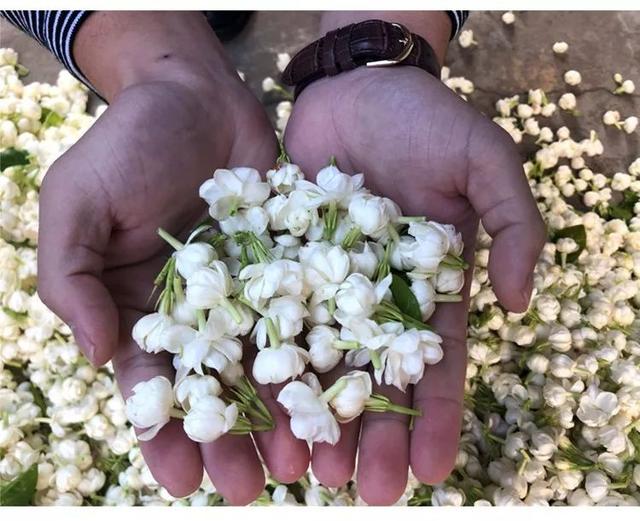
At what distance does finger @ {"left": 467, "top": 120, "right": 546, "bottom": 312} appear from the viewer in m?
0.72

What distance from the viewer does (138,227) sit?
2.62 ft

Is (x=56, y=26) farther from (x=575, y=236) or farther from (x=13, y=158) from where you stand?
(x=575, y=236)

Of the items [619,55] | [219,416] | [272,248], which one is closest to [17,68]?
[272,248]

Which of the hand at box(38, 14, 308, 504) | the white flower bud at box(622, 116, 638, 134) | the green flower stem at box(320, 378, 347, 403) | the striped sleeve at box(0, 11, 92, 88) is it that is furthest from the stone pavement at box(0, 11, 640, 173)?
the green flower stem at box(320, 378, 347, 403)

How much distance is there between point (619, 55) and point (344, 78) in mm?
542

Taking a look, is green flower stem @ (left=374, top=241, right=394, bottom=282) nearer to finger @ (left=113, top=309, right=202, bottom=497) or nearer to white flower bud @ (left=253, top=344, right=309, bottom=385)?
white flower bud @ (left=253, top=344, right=309, bottom=385)

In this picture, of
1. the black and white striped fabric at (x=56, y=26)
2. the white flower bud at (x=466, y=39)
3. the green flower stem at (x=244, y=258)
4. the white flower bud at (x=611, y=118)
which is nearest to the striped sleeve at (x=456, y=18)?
the black and white striped fabric at (x=56, y=26)

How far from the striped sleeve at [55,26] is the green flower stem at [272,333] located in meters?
0.53

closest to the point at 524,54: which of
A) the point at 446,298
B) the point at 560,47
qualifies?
the point at 560,47

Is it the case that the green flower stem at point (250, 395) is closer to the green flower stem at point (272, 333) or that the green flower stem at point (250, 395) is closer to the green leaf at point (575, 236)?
the green flower stem at point (272, 333)

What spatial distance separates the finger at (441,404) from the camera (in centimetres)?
71

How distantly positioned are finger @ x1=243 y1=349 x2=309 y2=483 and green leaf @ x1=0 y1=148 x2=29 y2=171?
60cm

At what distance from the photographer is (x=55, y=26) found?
3.25 feet

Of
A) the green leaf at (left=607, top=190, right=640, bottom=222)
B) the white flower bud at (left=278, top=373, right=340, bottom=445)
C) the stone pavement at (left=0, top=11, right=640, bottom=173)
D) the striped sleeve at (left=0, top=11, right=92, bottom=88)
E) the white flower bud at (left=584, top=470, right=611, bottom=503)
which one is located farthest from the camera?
the stone pavement at (left=0, top=11, right=640, bottom=173)
